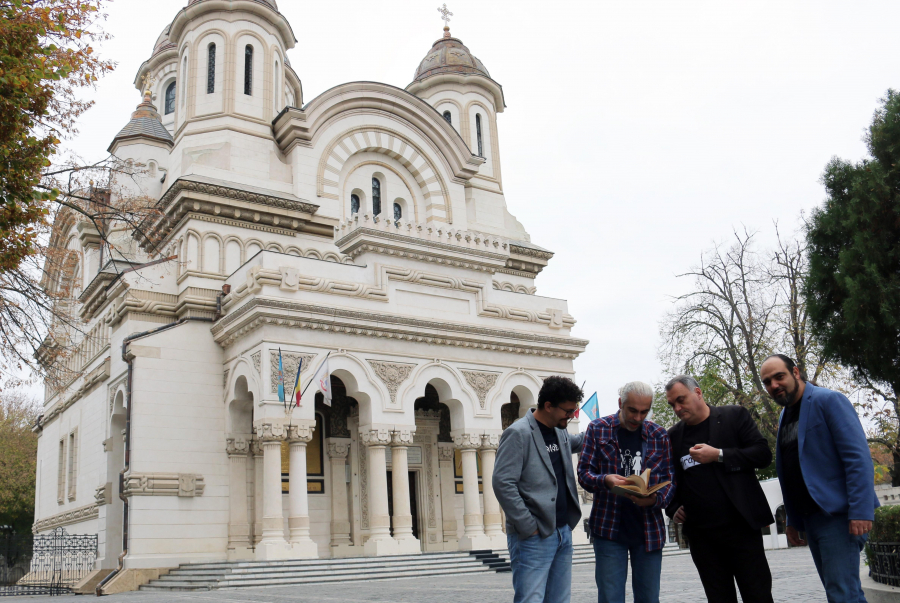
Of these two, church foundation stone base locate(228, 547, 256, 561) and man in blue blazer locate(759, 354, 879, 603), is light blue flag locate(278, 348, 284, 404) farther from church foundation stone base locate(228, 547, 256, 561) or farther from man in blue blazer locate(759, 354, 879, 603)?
man in blue blazer locate(759, 354, 879, 603)

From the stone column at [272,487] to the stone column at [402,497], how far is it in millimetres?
2868

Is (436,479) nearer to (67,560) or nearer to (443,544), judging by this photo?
(443,544)

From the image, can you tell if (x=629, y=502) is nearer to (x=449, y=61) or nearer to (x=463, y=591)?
(x=463, y=591)

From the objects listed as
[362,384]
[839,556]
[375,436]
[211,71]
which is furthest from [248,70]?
[839,556]

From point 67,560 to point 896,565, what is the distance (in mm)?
21434

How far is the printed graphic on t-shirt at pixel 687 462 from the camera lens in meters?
5.46

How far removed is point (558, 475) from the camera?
5.62 metres

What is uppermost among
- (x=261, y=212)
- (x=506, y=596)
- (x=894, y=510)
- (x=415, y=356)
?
(x=261, y=212)

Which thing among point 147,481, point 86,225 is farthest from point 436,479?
point 86,225

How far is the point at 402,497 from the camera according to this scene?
1941cm

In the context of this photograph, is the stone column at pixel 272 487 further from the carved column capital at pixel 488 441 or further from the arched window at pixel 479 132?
the arched window at pixel 479 132

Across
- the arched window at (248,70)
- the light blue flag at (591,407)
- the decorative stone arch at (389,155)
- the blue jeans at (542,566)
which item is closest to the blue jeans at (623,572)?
the blue jeans at (542,566)

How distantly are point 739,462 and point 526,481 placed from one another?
1.42 m

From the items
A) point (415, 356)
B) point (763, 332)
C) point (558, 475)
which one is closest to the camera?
point (558, 475)
